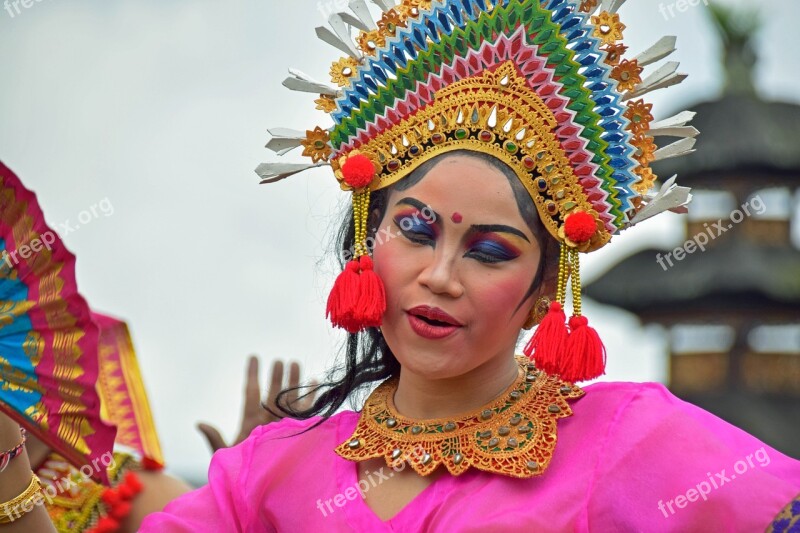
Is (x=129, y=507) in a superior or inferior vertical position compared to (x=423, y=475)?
inferior

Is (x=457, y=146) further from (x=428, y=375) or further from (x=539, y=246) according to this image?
(x=428, y=375)

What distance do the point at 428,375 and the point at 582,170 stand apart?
614 mm

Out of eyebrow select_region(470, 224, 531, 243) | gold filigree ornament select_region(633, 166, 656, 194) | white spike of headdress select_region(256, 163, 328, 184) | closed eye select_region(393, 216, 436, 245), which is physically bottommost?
gold filigree ornament select_region(633, 166, 656, 194)

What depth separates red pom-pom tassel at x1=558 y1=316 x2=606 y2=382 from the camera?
2939 mm

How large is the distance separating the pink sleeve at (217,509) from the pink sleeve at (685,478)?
2.88 feet

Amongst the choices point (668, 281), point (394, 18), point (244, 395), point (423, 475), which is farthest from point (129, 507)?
point (668, 281)

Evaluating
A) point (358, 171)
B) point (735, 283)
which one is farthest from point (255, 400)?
point (735, 283)

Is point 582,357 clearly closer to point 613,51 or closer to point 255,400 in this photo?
point 613,51

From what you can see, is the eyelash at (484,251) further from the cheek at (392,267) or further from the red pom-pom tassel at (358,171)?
the red pom-pom tassel at (358,171)

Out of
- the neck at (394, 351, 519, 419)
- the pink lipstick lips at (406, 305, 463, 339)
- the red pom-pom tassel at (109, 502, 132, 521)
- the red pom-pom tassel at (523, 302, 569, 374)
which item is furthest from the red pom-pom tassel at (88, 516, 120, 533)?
the red pom-pom tassel at (523, 302, 569, 374)

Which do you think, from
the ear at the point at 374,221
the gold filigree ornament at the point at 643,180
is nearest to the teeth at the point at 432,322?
the ear at the point at 374,221

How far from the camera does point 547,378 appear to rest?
317 cm

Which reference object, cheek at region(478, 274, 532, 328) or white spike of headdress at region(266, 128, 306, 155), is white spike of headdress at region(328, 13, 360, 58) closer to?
white spike of headdress at region(266, 128, 306, 155)

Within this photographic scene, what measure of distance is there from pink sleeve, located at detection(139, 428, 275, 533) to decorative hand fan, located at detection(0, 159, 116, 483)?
11.6 inches
